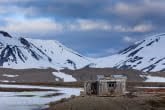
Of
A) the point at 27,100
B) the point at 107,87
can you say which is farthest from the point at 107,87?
the point at 27,100

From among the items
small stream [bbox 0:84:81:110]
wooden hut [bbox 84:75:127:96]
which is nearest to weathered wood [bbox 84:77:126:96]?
wooden hut [bbox 84:75:127:96]

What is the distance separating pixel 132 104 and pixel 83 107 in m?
5.84

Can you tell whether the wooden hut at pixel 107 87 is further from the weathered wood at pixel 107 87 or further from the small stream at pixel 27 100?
the small stream at pixel 27 100

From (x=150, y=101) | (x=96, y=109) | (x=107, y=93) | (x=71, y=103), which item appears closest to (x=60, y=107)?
(x=71, y=103)

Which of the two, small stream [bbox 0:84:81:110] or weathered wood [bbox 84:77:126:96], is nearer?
small stream [bbox 0:84:81:110]

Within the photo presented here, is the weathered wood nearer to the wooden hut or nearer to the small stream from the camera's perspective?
the wooden hut

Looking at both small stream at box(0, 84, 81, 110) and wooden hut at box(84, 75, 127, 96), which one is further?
wooden hut at box(84, 75, 127, 96)

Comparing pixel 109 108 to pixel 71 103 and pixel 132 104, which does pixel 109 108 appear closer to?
pixel 132 104

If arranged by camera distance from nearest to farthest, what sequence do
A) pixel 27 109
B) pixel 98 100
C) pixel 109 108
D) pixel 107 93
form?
pixel 109 108
pixel 98 100
pixel 27 109
pixel 107 93

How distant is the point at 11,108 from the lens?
72.6 meters

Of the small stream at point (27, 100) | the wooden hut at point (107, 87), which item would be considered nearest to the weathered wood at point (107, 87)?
the wooden hut at point (107, 87)

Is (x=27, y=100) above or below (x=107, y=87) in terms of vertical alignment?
below

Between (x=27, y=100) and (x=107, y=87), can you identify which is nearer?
(x=107, y=87)

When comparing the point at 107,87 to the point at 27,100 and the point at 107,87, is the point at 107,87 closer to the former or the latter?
the point at 107,87
